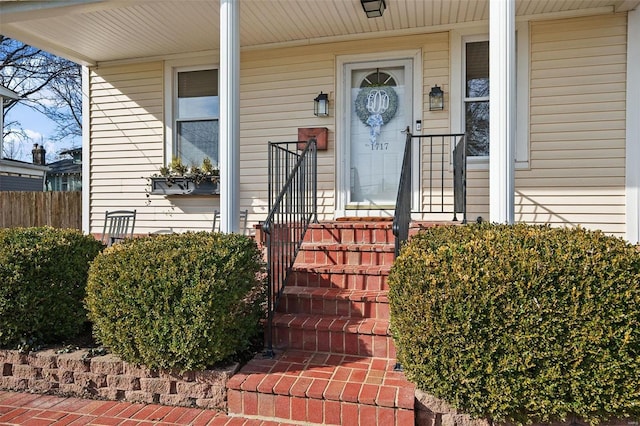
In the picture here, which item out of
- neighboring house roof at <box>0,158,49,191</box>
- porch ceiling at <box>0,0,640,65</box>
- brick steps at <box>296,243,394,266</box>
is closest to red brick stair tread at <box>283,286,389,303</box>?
brick steps at <box>296,243,394,266</box>

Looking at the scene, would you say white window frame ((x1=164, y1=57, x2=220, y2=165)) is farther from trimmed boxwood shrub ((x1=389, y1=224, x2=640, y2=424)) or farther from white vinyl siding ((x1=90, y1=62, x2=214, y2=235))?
trimmed boxwood shrub ((x1=389, y1=224, x2=640, y2=424))

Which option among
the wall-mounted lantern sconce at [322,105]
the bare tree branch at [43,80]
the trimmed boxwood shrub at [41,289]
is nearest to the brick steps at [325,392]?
the trimmed boxwood shrub at [41,289]

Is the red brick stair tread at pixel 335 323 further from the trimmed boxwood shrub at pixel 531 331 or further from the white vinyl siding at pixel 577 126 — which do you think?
the white vinyl siding at pixel 577 126

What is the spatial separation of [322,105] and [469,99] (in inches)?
68.5

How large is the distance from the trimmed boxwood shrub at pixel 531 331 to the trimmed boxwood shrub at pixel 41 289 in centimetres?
254

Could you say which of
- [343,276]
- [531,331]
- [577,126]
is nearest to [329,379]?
[343,276]

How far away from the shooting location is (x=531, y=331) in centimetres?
208

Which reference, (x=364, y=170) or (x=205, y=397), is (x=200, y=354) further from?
(x=364, y=170)

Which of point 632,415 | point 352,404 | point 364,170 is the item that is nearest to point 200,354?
point 352,404

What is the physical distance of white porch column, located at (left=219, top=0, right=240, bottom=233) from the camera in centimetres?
387

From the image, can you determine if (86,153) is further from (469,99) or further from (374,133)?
(469,99)

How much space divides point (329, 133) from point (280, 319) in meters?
2.85

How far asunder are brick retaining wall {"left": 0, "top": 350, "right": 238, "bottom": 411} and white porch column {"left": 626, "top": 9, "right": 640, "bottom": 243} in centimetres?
430

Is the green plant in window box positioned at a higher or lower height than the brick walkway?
higher
